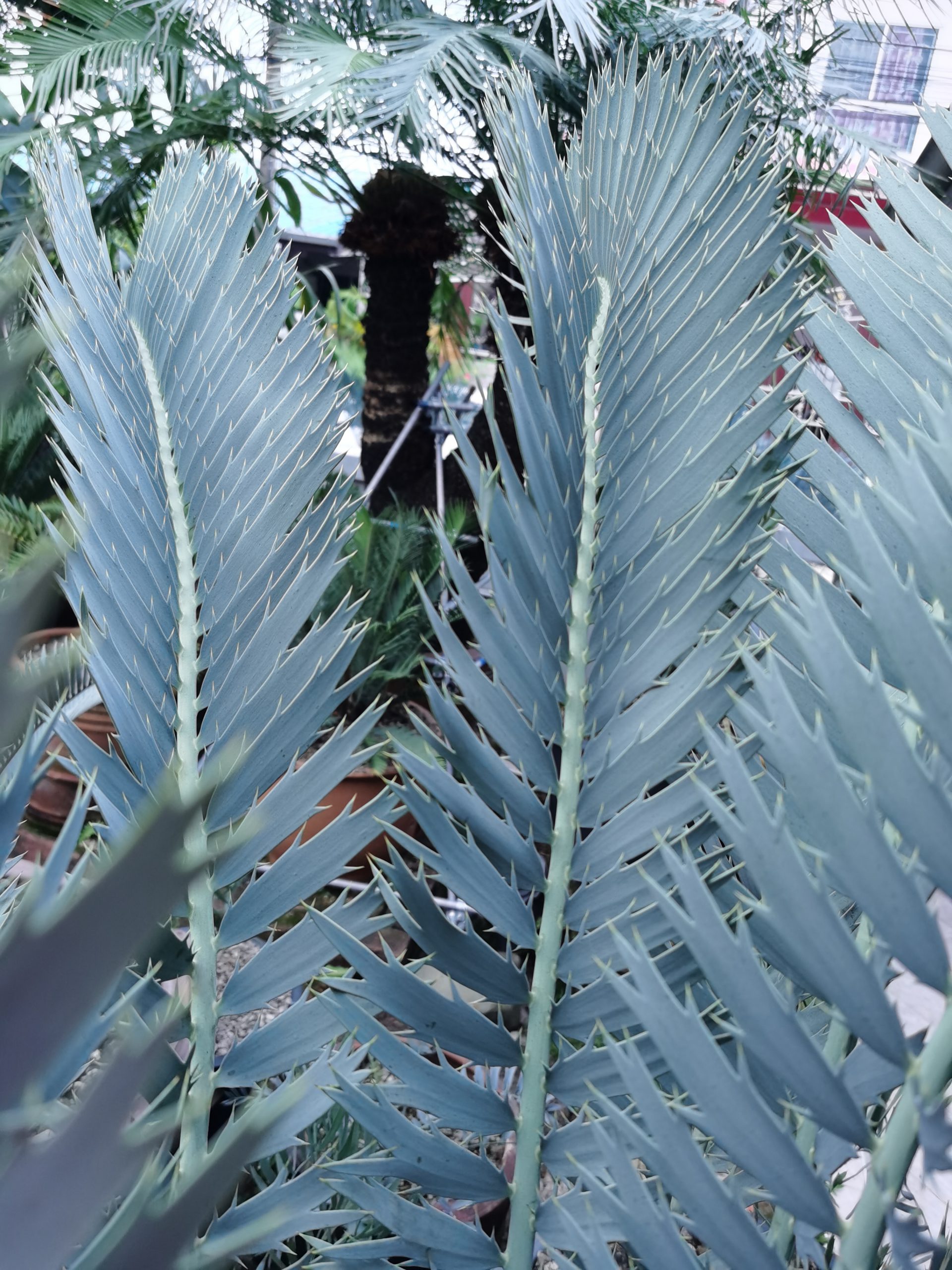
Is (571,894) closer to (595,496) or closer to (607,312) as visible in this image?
(595,496)

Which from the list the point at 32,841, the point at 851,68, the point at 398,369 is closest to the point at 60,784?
the point at 32,841

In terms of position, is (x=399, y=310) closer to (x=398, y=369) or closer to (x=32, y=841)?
(x=398, y=369)

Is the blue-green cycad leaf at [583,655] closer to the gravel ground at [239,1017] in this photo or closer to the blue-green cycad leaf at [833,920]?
the blue-green cycad leaf at [833,920]

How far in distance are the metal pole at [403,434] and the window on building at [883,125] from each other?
1143 mm

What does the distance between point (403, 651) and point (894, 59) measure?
429 centimetres

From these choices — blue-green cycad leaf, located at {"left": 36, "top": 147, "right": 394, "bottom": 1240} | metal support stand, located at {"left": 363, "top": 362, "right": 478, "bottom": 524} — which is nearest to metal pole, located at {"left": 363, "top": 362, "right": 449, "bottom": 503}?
metal support stand, located at {"left": 363, "top": 362, "right": 478, "bottom": 524}

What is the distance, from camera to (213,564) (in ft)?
1.70

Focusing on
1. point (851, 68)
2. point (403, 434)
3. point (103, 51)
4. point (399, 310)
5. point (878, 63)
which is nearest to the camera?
point (103, 51)

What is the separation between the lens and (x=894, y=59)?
4477 millimetres

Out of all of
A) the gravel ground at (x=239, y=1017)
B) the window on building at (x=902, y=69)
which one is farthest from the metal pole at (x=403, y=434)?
the window on building at (x=902, y=69)

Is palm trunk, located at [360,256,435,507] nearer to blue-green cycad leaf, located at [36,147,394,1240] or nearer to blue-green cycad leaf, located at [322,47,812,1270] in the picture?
blue-green cycad leaf, located at [36,147,394,1240]

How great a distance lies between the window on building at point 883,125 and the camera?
2494 mm

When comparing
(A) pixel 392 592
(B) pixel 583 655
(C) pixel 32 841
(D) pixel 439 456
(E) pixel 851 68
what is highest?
A: (E) pixel 851 68

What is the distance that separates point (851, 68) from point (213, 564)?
3302 mm
